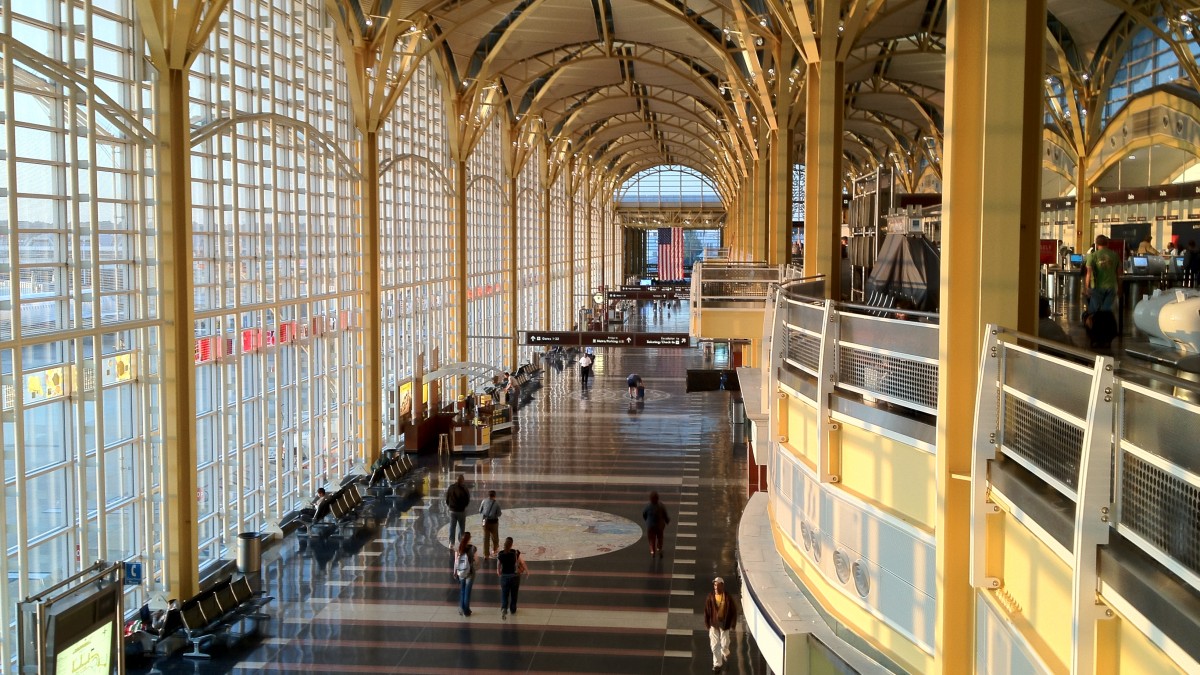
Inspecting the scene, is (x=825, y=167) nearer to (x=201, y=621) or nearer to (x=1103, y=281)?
(x=1103, y=281)

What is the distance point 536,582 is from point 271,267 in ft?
32.8

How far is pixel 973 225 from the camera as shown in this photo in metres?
7.71

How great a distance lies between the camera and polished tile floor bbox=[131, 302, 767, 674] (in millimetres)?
16359

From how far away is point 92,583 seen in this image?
13156 mm

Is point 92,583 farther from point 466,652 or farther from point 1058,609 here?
point 1058,609

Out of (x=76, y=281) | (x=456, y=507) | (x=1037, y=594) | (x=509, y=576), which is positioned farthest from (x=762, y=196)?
(x=1037, y=594)

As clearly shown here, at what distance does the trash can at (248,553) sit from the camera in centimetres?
2038

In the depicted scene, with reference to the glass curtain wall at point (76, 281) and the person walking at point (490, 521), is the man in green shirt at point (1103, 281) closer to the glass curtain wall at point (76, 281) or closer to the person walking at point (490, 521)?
the person walking at point (490, 521)

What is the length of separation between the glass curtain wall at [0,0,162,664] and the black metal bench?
1673 millimetres

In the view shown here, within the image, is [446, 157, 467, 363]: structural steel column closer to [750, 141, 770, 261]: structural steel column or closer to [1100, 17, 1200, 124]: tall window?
[750, 141, 770, 261]: structural steel column

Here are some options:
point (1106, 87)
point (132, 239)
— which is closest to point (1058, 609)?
point (132, 239)

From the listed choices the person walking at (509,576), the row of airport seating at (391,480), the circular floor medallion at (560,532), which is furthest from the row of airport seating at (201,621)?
the row of airport seating at (391,480)

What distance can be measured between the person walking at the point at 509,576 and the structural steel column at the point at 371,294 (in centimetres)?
1356

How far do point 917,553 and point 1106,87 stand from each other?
36.2m
